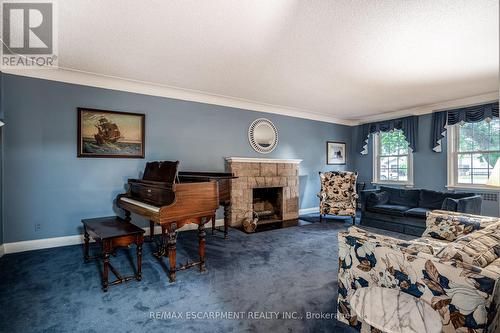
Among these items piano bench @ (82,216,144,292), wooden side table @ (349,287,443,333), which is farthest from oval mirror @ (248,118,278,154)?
wooden side table @ (349,287,443,333)

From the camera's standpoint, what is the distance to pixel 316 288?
2.43 metres

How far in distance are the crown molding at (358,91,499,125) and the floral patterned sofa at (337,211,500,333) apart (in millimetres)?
3877

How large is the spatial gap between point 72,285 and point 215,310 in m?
1.50

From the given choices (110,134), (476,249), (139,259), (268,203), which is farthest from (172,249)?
(268,203)

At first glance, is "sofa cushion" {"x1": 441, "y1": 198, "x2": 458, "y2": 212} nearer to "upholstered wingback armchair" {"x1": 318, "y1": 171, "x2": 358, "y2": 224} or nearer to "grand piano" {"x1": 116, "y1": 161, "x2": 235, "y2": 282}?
"upholstered wingback armchair" {"x1": 318, "y1": 171, "x2": 358, "y2": 224}

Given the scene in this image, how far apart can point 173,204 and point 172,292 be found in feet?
2.69

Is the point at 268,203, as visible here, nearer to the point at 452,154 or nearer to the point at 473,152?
the point at 452,154

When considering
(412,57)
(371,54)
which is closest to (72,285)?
(371,54)

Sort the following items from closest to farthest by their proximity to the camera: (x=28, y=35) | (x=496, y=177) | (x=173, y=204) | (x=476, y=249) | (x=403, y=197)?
(x=476, y=249) → (x=496, y=177) → (x=173, y=204) → (x=28, y=35) → (x=403, y=197)

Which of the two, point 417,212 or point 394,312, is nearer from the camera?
point 394,312

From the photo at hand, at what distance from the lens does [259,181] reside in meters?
5.18

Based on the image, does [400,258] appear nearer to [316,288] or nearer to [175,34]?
[316,288]

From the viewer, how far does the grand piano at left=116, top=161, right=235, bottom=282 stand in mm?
2510

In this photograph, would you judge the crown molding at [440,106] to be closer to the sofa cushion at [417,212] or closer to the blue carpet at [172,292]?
the sofa cushion at [417,212]
